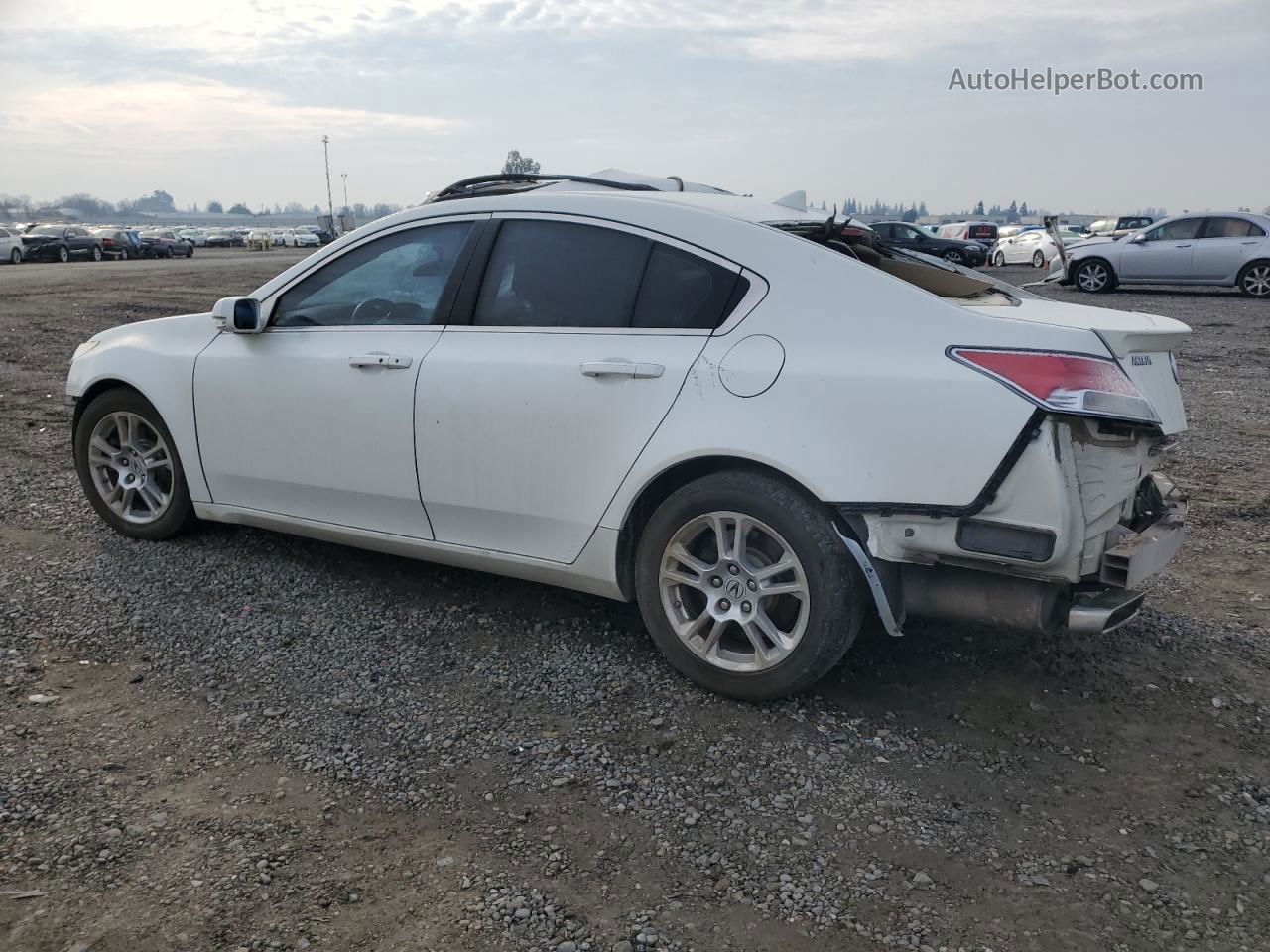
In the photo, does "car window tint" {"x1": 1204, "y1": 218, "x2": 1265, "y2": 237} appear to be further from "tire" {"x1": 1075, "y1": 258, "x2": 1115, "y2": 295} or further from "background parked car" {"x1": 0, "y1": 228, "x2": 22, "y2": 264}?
"background parked car" {"x1": 0, "y1": 228, "x2": 22, "y2": 264}

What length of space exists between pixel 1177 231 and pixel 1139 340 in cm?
1958

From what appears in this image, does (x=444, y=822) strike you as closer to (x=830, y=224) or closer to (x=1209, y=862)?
(x=1209, y=862)

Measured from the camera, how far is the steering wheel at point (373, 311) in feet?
14.6

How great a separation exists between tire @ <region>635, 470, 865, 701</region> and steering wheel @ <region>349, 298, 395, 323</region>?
59.4 inches

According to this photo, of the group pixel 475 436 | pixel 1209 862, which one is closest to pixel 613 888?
pixel 1209 862

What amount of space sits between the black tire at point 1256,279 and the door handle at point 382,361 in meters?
20.0

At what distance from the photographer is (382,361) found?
4266mm

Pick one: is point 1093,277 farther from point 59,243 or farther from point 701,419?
point 59,243

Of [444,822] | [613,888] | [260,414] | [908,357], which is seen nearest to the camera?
[613,888]

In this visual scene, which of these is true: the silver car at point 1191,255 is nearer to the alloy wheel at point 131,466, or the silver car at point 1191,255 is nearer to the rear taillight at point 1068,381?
the rear taillight at point 1068,381

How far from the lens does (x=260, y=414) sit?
15.3 feet

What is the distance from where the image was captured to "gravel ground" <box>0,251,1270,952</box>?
8.59 ft

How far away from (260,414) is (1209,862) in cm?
384

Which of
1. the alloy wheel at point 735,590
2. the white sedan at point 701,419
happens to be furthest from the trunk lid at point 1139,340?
the alloy wheel at point 735,590
